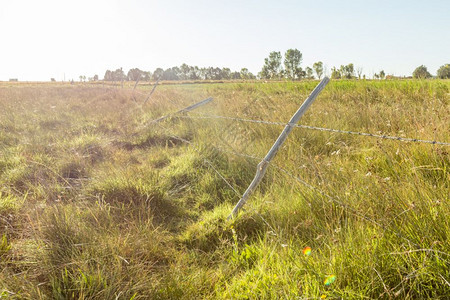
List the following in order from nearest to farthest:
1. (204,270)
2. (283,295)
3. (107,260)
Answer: (283,295), (107,260), (204,270)

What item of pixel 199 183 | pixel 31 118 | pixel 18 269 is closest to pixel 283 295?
pixel 18 269

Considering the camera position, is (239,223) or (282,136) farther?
(239,223)

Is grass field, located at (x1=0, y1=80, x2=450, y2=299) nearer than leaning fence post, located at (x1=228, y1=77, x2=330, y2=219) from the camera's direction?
Yes

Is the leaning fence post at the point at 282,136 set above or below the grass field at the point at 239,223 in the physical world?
above

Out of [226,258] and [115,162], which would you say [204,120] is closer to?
[115,162]

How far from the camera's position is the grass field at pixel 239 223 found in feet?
5.74

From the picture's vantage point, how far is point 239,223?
290 centimetres

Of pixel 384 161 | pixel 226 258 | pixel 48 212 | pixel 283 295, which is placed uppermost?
pixel 384 161

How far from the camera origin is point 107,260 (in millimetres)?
2133

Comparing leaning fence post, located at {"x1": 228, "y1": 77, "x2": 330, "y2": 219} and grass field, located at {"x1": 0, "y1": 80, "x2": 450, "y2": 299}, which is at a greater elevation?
leaning fence post, located at {"x1": 228, "y1": 77, "x2": 330, "y2": 219}

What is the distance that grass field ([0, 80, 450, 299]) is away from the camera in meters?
1.75

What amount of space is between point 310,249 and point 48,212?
82.8 inches

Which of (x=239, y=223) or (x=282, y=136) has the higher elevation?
(x=282, y=136)

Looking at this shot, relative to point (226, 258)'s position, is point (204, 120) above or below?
above
